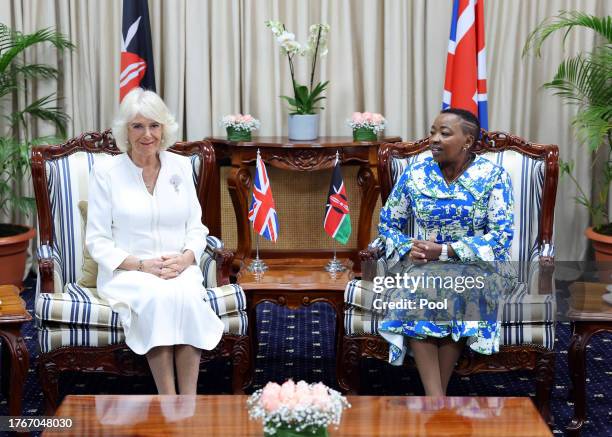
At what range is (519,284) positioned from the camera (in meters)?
4.07

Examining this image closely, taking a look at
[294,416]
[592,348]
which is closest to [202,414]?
[294,416]

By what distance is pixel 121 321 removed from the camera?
3693 mm

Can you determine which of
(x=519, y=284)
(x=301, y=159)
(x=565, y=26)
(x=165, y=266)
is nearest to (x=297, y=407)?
(x=165, y=266)

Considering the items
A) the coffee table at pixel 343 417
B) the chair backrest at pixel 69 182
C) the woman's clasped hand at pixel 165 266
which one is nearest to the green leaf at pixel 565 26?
the chair backrest at pixel 69 182

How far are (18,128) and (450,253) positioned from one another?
11.1ft

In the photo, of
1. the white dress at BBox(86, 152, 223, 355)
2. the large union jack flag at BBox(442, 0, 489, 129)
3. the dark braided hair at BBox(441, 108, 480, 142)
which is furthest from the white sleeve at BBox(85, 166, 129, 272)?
the large union jack flag at BBox(442, 0, 489, 129)

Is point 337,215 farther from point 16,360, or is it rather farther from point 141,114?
point 16,360

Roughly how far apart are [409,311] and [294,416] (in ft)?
4.44

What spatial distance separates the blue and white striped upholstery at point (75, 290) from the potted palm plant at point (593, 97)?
2.32 metres

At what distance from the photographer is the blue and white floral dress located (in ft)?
12.0

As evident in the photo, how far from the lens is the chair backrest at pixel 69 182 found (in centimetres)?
417

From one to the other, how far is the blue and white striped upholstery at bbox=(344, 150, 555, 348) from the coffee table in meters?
0.76

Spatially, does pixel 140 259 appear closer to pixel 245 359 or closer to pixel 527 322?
pixel 245 359
